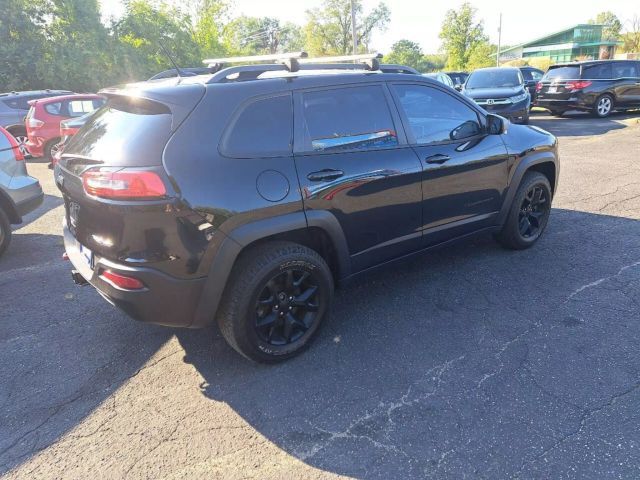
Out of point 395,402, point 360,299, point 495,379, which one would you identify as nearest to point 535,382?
point 495,379

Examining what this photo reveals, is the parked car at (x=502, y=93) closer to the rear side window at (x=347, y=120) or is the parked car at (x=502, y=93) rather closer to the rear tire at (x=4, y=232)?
the rear side window at (x=347, y=120)

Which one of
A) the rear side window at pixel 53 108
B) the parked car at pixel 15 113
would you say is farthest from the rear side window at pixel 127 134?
the parked car at pixel 15 113

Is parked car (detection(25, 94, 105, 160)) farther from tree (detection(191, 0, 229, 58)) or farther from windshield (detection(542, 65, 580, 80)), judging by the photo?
tree (detection(191, 0, 229, 58))

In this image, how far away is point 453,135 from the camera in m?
3.72

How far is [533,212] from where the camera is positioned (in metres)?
4.49

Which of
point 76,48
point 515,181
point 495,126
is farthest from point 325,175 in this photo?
point 76,48

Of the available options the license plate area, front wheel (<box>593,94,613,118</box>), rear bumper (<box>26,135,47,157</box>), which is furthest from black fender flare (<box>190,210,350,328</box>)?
front wheel (<box>593,94,613,118</box>)

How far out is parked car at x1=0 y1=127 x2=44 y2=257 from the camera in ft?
15.8

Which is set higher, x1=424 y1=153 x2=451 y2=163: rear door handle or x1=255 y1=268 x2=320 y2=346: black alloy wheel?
x1=424 y1=153 x2=451 y2=163: rear door handle

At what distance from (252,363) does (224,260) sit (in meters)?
0.81

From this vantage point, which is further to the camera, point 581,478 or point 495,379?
point 495,379

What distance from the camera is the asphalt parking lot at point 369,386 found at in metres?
2.20

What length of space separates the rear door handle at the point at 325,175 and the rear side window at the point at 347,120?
6.0 inches

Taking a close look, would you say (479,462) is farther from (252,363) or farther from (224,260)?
(224,260)
